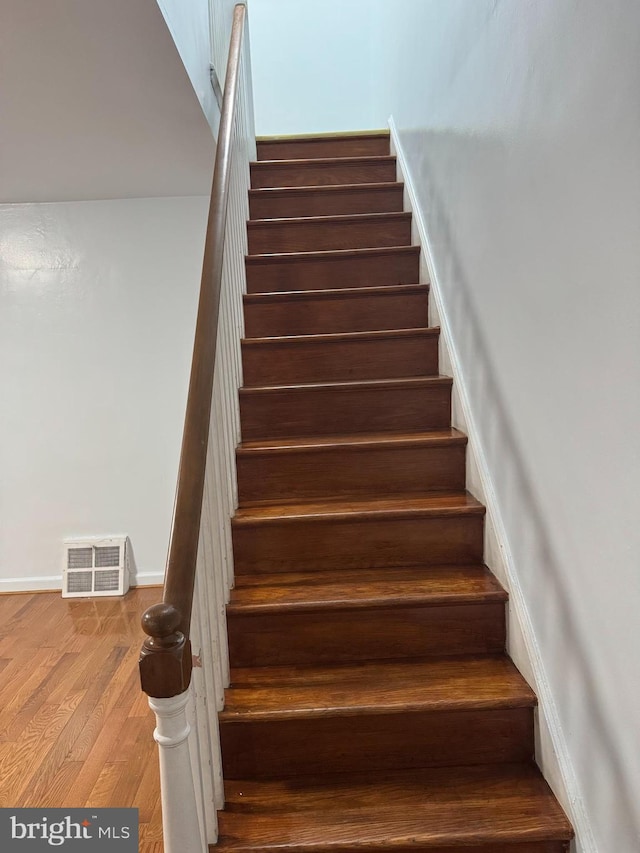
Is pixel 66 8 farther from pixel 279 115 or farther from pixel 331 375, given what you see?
pixel 279 115

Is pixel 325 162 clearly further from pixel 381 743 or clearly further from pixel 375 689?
pixel 381 743

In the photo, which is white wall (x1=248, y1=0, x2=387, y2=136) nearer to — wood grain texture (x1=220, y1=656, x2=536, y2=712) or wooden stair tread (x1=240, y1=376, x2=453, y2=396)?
wooden stair tread (x1=240, y1=376, x2=453, y2=396)

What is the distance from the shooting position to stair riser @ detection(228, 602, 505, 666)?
5.86ft

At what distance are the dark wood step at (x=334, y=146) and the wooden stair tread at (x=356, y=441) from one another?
7.31ft

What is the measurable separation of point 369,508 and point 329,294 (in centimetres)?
113

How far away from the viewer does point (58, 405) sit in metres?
3.62

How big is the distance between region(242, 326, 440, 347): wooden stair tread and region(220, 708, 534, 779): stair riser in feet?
4.92

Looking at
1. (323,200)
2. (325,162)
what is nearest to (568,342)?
(323,200)

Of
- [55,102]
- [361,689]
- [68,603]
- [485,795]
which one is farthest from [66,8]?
[68,603]

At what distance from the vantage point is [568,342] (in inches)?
54.4

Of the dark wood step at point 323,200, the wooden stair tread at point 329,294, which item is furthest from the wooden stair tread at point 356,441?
the dark wood step at point 323,200

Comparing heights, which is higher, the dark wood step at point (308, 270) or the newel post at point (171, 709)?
the dark wood step at point (308, 270)

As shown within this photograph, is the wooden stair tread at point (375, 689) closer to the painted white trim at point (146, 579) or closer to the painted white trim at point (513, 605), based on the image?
the painted white trim at point (513, 605)

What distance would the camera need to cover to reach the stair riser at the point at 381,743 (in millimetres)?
1579
